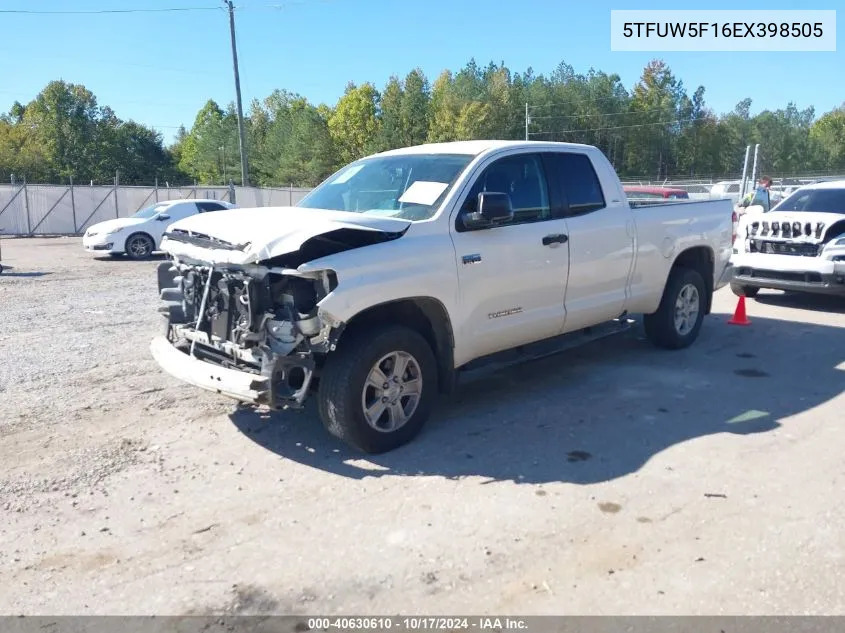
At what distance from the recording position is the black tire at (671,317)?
24.3 ft

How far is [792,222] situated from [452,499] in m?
7.97

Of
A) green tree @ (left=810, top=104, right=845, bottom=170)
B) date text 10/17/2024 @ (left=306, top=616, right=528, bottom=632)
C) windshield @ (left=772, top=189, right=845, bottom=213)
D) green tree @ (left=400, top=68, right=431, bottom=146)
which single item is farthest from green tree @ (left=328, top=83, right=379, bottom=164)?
date text 10/17/2024 @ (left=306, top=616, right=528, bottom=632)

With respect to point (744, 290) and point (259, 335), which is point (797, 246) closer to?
point (744, 290)

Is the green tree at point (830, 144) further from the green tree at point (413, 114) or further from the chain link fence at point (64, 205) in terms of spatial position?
the chain link fence at point (64, 205)

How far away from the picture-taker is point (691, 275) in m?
7.63

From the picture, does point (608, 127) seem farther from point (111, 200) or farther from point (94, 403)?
point (94, 403)

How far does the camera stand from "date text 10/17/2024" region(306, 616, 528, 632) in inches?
122

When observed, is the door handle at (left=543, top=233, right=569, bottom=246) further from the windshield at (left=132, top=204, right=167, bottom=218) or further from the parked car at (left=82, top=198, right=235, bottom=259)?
Answer: the windshield at (left=132, top=204, right=167, bottom=218)

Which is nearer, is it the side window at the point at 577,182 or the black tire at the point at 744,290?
the side window at the point at 577,182

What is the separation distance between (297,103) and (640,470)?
8738cm

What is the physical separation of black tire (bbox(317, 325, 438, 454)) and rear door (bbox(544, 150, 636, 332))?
6.17 feet

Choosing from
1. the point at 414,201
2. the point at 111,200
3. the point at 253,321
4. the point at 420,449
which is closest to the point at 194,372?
the point at 253,321

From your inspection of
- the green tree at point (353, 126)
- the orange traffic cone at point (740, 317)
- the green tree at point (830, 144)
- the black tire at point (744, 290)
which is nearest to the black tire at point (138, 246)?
the black tire at point (744, 290)

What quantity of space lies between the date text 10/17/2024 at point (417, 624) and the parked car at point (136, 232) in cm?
1553
